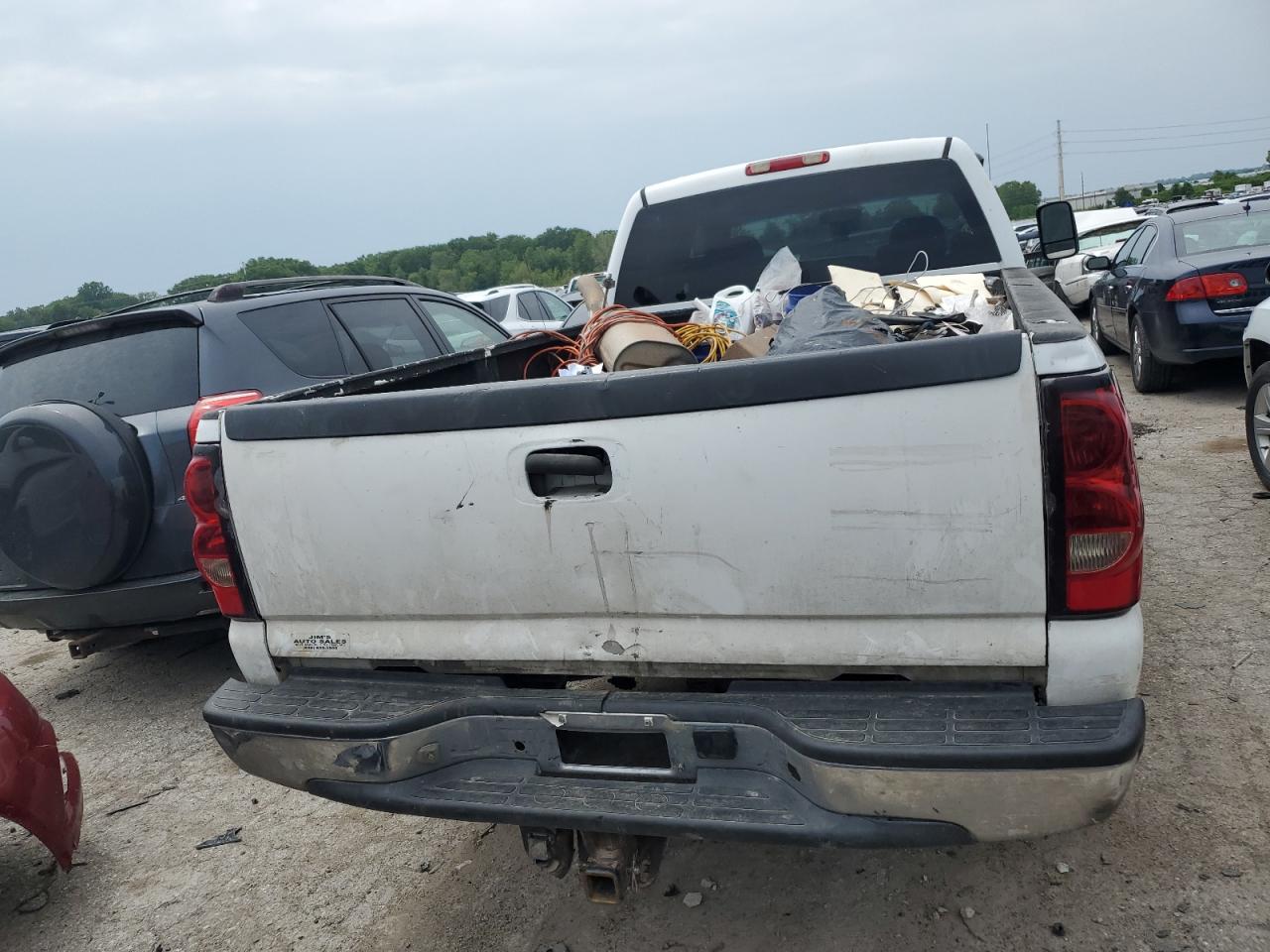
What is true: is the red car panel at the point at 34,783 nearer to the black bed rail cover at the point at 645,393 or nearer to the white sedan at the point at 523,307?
the black bed rail cover at the point at 645,393

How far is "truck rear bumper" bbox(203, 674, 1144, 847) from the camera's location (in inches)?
78.4

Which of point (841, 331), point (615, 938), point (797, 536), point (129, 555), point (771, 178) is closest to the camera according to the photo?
point (797, 536)

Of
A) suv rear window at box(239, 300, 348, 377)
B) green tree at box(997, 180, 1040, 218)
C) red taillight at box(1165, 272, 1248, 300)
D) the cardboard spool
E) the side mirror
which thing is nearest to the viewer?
the cardboard spool

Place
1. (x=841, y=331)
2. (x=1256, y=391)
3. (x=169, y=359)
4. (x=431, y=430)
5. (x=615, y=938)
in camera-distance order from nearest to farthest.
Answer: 1. (x=431, y=430)
2. (x=615, y=938)
3. (x=841, y=331)
4. (x=169, y=359)
5. (x=1256, y=391)

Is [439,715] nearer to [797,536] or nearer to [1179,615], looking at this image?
[797,536]

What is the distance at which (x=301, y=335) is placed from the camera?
4.97 meters

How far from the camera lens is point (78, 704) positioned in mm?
5016

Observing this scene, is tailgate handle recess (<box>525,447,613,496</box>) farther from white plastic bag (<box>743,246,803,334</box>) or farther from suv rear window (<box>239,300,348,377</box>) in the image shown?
suv rear window (<box>239,300,348,377</box>)

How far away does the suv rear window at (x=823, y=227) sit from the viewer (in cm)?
480

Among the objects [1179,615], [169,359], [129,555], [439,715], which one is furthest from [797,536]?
[169,359]

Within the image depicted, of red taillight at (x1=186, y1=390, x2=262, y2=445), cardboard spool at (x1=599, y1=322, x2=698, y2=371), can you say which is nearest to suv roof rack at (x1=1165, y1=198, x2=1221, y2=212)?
cardboard spool at (x1=599, y1=322, x2=698, y2=371)

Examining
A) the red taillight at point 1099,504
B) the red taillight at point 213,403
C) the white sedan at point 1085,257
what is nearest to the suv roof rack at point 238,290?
the red taillight at point 213,403

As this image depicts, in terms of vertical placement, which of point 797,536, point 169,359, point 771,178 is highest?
point 771,178

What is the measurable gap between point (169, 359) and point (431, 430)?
282 centimetres
